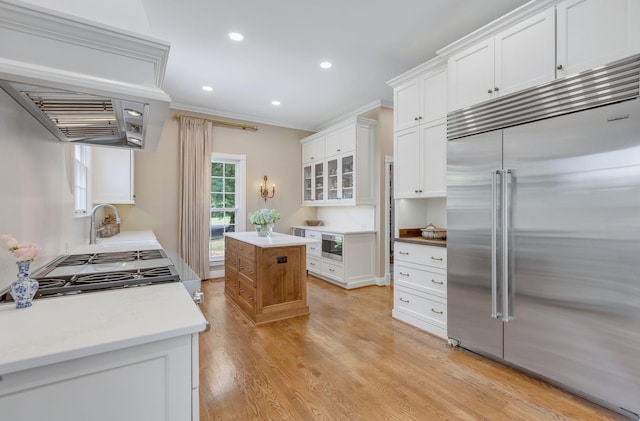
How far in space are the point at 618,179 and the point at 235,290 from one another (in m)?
3.83

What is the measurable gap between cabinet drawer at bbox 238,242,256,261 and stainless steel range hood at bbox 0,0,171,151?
205 cm

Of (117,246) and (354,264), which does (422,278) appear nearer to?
(354,264)

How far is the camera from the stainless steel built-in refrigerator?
1.72m

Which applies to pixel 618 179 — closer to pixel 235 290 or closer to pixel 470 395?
pixel 470 395

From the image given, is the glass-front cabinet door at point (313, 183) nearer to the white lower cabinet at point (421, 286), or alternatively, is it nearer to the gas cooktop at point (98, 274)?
the white lower cabinet at point (421, 286)

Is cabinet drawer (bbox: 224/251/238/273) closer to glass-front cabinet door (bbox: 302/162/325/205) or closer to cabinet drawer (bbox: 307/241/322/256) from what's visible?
cabinet drawer (bbox: 307/241/322/256)

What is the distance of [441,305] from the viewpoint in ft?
9.39

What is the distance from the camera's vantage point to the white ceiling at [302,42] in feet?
8.55

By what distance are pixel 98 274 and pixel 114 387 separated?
862mm

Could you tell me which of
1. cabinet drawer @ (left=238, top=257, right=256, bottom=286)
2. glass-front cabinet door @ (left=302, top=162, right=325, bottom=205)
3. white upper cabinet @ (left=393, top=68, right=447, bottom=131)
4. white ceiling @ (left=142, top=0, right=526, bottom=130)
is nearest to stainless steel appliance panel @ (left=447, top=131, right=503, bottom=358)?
white upper cabinet @ (left=393, top=68, right=447, bottom=131)

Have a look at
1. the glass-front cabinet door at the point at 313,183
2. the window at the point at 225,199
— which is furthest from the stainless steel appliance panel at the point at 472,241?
the window at the point at 225,199

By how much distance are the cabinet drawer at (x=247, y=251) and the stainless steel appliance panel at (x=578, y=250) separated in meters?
2.42

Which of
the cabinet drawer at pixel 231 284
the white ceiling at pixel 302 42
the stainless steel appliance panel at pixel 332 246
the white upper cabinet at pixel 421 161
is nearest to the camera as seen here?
the white ceiling at pixel 302 42

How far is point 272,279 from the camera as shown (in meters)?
3.31
